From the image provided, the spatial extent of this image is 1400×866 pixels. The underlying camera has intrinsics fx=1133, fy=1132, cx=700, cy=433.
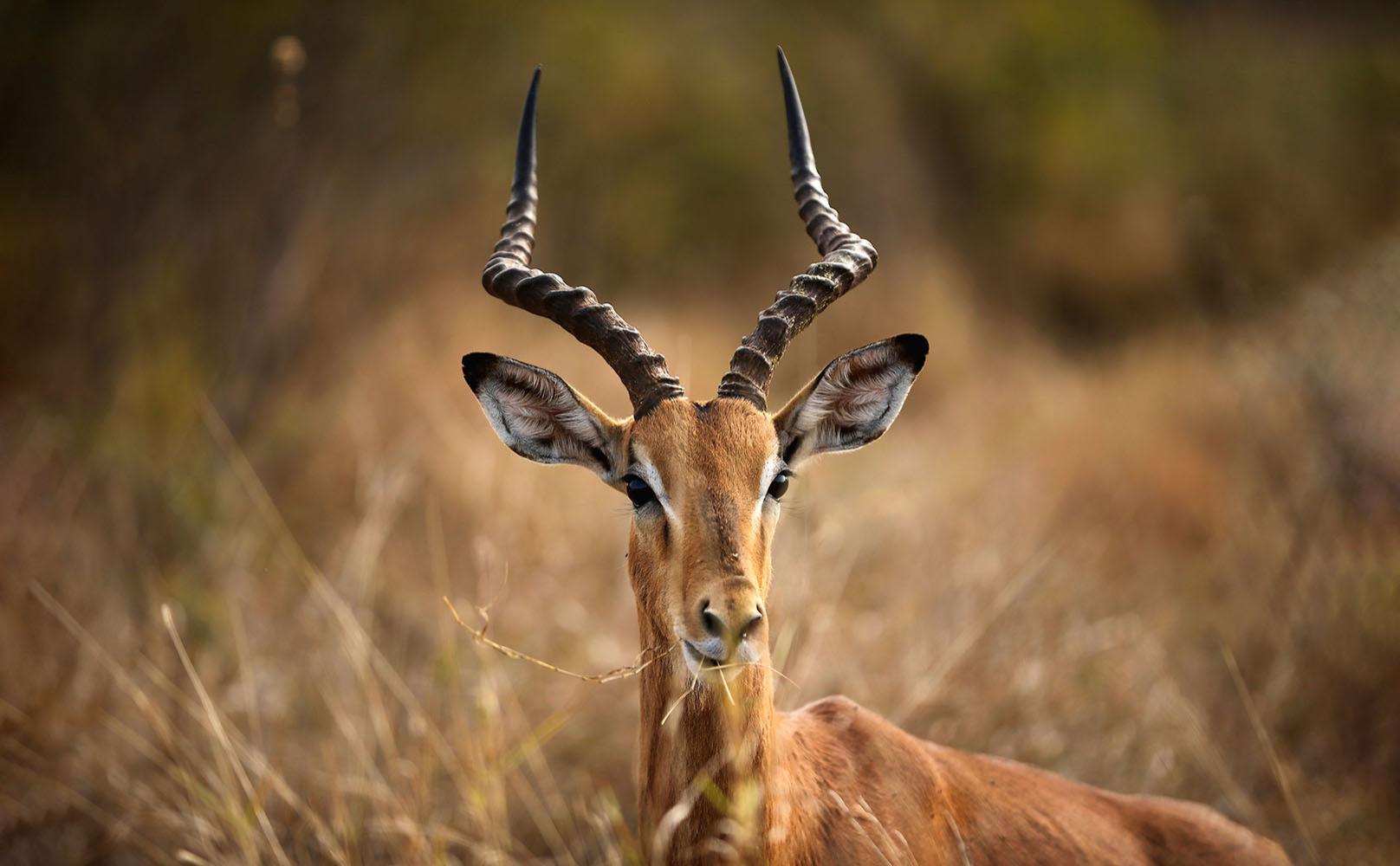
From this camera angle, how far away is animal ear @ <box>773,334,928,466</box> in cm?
449

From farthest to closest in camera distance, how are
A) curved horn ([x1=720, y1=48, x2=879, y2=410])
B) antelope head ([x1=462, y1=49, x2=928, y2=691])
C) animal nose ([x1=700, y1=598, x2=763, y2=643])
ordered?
curved horn ([x1=720, y1=48, x2=879, y2=410]), antelope head ([x1=462, y1=49, x2=928, y2=691]), animal nose ([x1=700, y1=598, x2=763, y2=643])

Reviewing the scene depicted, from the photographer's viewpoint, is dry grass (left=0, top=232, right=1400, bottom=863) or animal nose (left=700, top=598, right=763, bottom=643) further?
dry grass (left=0, top=232, right=1400, bottom=863)

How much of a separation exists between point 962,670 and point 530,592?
11.2 feet

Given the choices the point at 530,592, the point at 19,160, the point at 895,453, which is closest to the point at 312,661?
the point at 530,592

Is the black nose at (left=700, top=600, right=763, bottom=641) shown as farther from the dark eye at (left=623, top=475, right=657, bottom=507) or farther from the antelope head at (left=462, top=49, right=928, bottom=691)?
the dark eye at (left=623, top=475, right=657, bottom=507)

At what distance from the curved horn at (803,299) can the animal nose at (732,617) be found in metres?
0.95

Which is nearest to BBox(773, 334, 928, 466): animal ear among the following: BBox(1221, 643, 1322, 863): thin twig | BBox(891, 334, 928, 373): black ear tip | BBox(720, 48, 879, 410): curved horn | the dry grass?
BBox(891, 334, 928, 373): black ear tip

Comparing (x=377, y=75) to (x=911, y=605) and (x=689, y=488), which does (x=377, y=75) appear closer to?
(x=911, y=605)

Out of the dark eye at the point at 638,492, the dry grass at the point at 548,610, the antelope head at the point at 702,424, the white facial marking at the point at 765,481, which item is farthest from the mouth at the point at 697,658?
the dry grass at the point at 548,610

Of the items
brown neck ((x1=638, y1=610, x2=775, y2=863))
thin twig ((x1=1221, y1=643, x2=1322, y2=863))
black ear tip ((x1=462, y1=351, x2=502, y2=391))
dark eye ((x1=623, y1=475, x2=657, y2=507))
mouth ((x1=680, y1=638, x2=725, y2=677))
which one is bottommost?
thin twig ((x1=1221, y1=643, x2=1322, y2=863))

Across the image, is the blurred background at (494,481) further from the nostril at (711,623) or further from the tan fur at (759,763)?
the nostril at (711,623)

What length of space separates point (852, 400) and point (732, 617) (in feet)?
4.96

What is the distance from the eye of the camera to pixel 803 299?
4422 millimetres

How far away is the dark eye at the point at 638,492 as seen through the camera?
4219 millimetres
